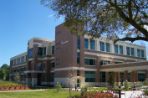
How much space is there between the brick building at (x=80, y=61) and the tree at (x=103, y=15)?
40.6m

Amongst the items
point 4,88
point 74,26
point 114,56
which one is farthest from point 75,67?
point 74,26

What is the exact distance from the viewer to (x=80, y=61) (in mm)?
64625

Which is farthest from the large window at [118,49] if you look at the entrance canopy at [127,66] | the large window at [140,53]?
the entrance canopy at [127,66]

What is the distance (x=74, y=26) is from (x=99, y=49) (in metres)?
54.6

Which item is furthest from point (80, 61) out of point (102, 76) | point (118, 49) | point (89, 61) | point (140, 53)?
point (140, 53)

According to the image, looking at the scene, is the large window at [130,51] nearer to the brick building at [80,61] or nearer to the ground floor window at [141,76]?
the brick building at [80,61]

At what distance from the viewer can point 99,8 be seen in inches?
559

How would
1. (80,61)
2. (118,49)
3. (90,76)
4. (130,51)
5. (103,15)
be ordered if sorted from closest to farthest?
(103,15) < (80,61) < (90,76) < (118,49) < (130,51)

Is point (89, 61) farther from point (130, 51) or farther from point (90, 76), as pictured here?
point (130, 51)

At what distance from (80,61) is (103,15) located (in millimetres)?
50011

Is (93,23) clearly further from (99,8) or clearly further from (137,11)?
Result: (137,11)

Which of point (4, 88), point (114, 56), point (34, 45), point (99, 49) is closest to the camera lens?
point (4, 88)

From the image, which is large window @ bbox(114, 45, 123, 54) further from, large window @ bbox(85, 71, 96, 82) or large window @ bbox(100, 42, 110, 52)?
large window @ bbox(85, 71, 96, 82)

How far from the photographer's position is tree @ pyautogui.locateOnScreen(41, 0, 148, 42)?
13133 mm
